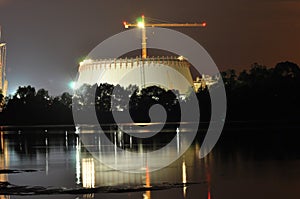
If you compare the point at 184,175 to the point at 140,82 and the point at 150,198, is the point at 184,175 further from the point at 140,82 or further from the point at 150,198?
the point at 140,82

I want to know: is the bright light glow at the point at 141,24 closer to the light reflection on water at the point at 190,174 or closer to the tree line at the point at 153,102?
the tree line at the point at 153,102

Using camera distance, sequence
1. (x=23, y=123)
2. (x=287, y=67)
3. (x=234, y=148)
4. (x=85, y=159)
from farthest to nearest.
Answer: (x=23, y=123)
(x=287, y=67)
(x=234, y=148)
(x=85, y=159)

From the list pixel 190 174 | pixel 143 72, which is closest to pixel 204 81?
pixel 143 72

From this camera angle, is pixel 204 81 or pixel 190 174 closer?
pixel 190 174

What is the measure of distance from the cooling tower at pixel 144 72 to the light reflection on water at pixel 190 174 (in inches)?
2495

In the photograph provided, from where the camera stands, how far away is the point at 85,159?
26219 millimetres

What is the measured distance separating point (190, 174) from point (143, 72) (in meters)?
75.8

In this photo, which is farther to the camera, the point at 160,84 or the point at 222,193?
the point at 160,84

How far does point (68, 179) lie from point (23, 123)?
72.6 metres

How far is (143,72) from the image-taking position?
95625 millimetres

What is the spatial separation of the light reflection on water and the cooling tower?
63374 mm

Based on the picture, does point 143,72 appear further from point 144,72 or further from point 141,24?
point 141,24

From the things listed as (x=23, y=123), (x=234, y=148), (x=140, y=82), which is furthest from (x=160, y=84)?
(x=234, y=148)

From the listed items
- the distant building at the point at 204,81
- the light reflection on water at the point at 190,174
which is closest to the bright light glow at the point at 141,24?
the distant building at the point at 204,81
